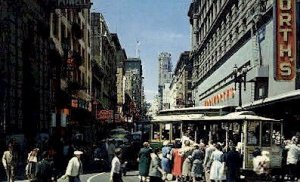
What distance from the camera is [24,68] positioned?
39.7 m

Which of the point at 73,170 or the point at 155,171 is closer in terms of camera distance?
the point at 73,170

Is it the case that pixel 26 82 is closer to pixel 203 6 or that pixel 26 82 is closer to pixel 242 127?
pixel 242 127

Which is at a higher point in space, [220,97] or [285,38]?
[285,38]

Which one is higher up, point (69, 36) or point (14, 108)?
point (69, 36)

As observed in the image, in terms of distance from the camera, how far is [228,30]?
205ft

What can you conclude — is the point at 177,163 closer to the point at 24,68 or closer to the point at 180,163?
the point at 180,163

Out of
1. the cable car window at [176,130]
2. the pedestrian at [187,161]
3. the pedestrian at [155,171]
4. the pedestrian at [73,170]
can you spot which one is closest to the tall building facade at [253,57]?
the cable car window at [176,130]

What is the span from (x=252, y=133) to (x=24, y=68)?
19.1 metres

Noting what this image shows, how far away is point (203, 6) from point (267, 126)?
6796 centimetres

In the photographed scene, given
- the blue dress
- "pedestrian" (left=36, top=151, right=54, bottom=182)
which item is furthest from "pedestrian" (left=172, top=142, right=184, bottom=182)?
"pedestrian" (left=36, top=151, right=54, bottom=182)

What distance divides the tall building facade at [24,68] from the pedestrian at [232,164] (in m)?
16.2

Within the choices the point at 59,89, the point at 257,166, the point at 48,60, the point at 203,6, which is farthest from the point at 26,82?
the point at 203,6

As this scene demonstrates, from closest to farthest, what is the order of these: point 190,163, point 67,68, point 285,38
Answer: point 190,163 < point 285,38 < point 67,68

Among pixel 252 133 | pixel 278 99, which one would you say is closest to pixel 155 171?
pixel 252 133
